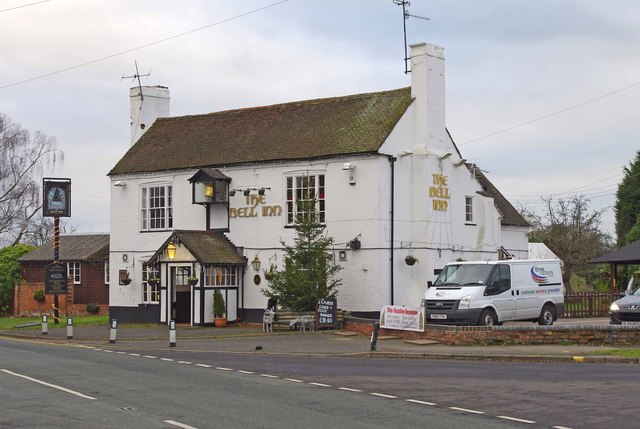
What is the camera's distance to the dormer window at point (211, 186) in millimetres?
38719

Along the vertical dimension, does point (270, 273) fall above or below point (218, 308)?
above

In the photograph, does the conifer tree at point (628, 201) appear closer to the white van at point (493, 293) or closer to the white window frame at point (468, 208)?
the white window frame at point (468, 208)

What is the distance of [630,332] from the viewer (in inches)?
1014

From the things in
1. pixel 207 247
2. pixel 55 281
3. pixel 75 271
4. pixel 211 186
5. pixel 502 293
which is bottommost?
pixel 502 293

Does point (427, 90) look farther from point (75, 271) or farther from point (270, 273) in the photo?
point (75, 271)

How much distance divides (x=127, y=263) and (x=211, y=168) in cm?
636

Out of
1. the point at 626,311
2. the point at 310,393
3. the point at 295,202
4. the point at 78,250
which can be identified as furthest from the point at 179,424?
the point at 78,250

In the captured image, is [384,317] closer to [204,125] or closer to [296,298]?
[296,298]

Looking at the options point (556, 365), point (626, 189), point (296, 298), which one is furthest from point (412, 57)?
point (626, 189)

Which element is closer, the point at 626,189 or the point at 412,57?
the point at 412,57

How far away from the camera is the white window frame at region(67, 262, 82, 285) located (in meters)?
51.9

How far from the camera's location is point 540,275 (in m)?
30.4

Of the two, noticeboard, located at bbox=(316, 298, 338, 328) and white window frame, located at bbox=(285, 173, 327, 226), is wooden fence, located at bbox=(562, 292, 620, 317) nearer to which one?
white window frame, located at bbox=(285, 173, 327, 226)

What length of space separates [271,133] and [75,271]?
718 inches
